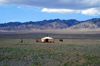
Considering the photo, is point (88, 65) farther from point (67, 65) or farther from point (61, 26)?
point (61, 26)

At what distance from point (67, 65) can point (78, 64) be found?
956mm

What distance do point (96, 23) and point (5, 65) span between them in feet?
539

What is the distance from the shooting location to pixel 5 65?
10883mm

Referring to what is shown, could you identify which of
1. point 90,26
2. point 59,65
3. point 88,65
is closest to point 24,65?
point 59,65

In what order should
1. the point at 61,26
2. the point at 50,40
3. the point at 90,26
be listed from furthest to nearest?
the point at 61,26 < the point at 90,26 < the point at 50,40

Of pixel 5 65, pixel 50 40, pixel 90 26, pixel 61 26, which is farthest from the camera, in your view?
pixel 61 26

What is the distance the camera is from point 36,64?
447 inches

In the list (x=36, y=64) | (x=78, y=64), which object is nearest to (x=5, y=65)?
(x=36, y=64)

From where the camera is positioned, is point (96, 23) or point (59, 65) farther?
point (96, 23)

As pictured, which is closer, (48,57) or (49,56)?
Answer: (48,57)

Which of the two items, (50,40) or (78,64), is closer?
(78,64)

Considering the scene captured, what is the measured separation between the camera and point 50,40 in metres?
34.9

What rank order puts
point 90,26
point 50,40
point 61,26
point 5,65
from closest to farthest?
point 5,65 → point 50,40 → point 90,26 → point 61,26

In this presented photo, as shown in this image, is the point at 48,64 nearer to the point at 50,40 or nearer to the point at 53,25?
the point at 50,40
